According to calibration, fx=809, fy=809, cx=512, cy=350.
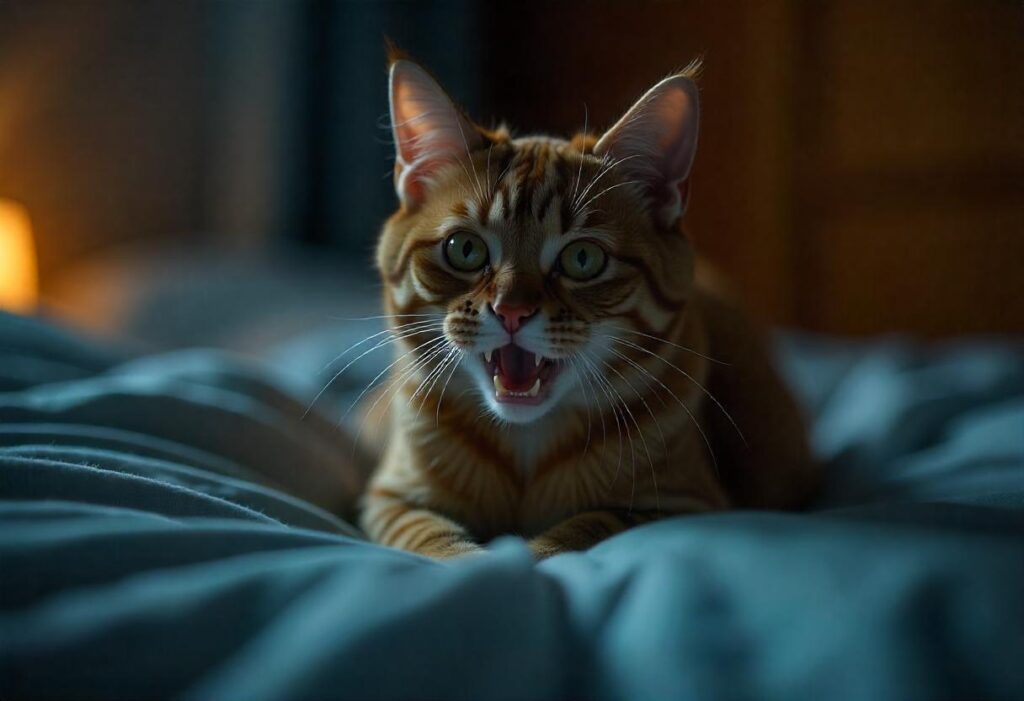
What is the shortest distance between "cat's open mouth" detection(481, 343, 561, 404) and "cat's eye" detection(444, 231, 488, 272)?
115 millimetres

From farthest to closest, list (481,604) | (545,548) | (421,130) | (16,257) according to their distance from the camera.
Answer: (16,257) → (421,130) → (545,548) → (481,604)

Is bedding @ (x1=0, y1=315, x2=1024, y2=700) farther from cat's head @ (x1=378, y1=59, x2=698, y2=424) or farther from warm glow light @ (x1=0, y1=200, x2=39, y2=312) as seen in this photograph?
warm glow light @ (x1=0, y1=200, x2=39, y2=312)

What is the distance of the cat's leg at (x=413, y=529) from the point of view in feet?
2.94

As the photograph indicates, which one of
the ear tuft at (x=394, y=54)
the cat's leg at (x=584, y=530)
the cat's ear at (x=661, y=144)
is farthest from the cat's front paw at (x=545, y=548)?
the ear tuft at (x=394, y=54)

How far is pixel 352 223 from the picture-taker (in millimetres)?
3584

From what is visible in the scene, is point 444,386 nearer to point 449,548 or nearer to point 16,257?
point 449,548

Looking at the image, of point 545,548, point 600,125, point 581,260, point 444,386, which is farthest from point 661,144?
point 600,125

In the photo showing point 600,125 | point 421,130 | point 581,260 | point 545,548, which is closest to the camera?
Answer: point 545,548

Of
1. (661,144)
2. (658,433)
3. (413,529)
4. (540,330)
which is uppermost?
(661,144)

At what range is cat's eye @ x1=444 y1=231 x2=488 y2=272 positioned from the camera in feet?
3.28

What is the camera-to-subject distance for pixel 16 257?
91.9 inches

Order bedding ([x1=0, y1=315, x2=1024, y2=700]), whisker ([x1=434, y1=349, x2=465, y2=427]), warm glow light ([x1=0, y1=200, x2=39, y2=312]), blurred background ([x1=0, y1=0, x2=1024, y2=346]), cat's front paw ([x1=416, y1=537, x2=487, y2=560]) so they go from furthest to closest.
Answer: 1. blurred background ([x1=0, y1=0, x2=1024, y2=346])
2. warm glow light ([x1=0, y1=200, x2=39, y2=312])
3. whisker ([x1=434, y1=349, x2=465, y2=427])
4. cat's front paw ([x1=416, y1=537, x2=487, y2=560])
5. bedding ([x1=0, y1=315, x2=1024, y2=700])

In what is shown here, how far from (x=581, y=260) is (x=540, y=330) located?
0.13 metres

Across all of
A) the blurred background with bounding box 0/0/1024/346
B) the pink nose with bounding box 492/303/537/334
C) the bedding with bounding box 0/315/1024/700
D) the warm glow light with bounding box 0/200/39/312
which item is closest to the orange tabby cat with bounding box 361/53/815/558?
the pink nose with bounding box 492/303/537/334
